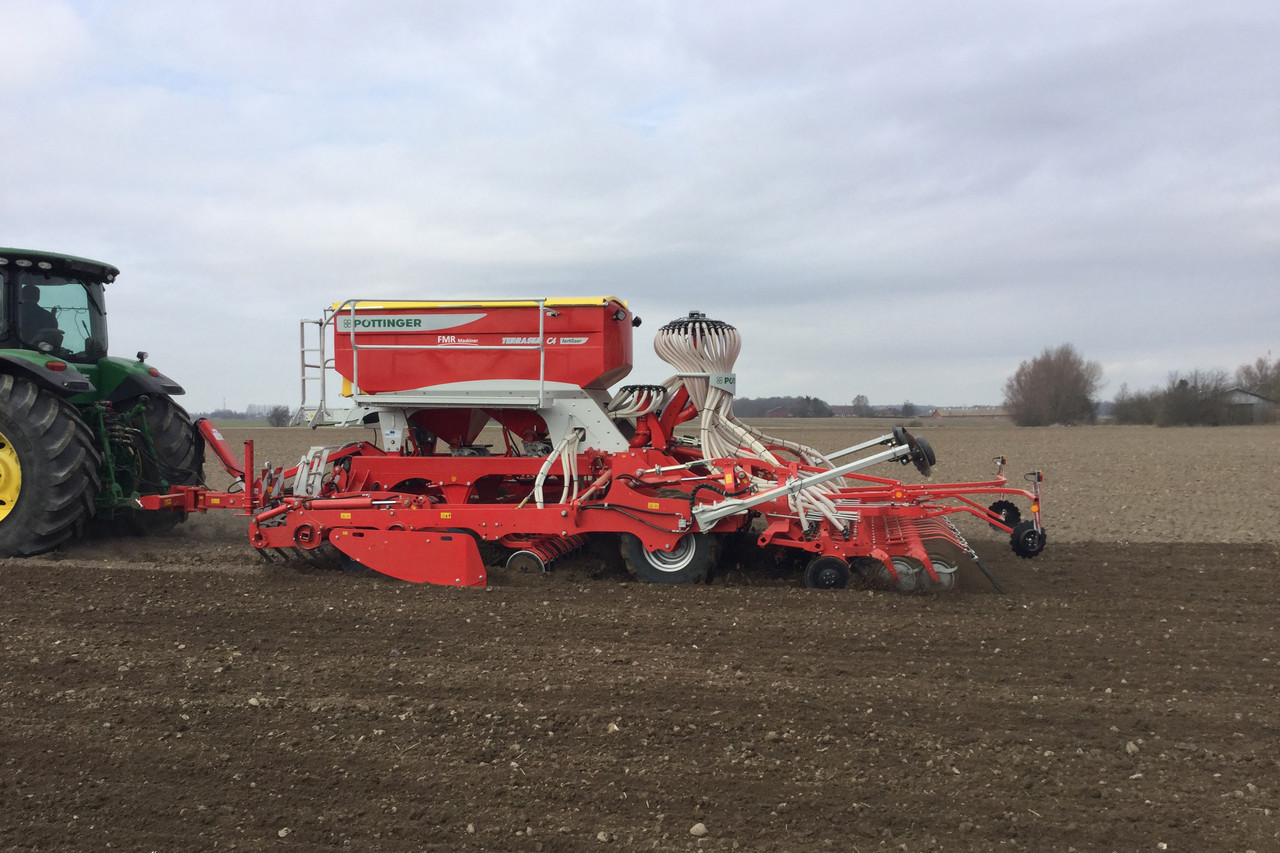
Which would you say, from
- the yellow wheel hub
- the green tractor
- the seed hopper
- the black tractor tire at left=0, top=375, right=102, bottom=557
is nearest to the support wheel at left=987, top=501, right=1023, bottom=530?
the seed hopper

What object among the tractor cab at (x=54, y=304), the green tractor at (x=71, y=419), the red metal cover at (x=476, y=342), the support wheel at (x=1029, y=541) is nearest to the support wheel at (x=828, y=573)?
the support wheel at (x=1029, y=541)

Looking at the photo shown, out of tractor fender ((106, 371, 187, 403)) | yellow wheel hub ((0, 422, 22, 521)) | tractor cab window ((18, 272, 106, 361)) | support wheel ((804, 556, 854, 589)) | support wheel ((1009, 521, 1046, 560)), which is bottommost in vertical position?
support wheel ((804, 556, 854, 589))

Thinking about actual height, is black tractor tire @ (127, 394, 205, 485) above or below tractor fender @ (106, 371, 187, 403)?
below

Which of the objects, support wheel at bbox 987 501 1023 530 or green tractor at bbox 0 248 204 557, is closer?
support wheel at bbox 987 501 1023 530

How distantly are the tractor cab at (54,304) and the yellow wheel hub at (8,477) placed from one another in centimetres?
104

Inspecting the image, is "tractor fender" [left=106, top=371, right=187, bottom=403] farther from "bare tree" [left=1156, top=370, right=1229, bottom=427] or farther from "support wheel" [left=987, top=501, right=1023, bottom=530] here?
"bare tree" [left=1156, top=370, right=1229, bottom=427]

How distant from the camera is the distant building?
4534 centimetres

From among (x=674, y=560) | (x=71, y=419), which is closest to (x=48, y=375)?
(x=71, y=419)

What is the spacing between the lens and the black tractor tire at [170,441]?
7.91 m

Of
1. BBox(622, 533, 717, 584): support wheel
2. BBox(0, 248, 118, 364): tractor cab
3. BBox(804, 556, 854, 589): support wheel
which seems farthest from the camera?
BBox(0, 248, 118, 364): tractor cab

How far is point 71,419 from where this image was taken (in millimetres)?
6711

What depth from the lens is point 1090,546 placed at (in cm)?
756

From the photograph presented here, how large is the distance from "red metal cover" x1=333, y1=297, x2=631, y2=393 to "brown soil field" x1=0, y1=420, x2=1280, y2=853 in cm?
151

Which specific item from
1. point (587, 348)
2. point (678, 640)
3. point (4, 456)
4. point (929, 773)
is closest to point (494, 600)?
point (678, 640)
